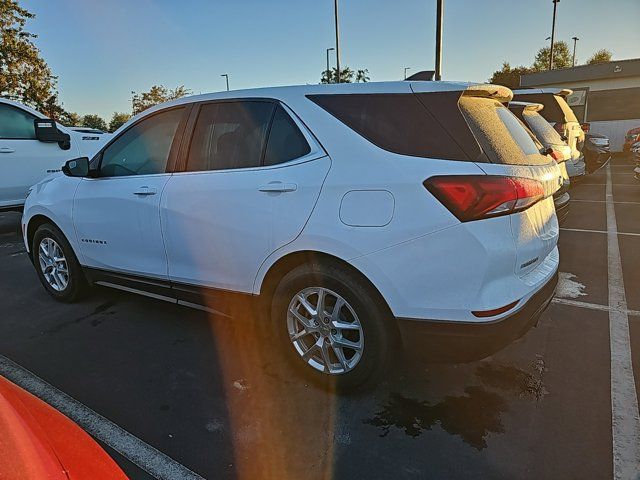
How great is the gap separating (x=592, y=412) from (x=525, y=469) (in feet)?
2.21

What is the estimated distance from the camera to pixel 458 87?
2436mm

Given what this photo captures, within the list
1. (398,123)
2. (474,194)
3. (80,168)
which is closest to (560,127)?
(398,123)

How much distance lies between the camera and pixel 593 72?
910 inches

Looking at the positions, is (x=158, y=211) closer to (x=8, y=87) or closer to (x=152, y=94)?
(x=8, y=87)

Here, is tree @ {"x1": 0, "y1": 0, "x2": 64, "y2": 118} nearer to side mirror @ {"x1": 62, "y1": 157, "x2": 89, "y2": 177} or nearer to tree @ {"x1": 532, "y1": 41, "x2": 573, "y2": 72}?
side mirror @ {"x1": 62, "y1": 157, "x2": 89, "y2": 177}

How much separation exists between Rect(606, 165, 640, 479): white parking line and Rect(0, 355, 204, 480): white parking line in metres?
1.98

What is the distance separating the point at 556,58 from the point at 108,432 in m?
66.4

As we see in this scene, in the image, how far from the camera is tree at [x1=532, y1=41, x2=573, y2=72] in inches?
2130

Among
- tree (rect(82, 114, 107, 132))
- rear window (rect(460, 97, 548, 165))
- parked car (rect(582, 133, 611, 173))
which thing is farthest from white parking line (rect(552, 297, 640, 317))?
tree (rect(82, 114, 107, 132))

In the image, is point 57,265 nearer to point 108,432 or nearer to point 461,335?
point 108,432

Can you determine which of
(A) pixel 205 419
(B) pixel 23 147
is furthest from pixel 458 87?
(B) pixel 23 147

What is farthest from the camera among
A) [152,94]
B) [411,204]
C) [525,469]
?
[152,94]

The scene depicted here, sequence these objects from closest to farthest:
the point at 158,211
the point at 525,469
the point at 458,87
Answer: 1. the point at 525,469
2. the point at 458,87
3. the point at 158,211

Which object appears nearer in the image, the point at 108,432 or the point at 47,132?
the point at 108,432
